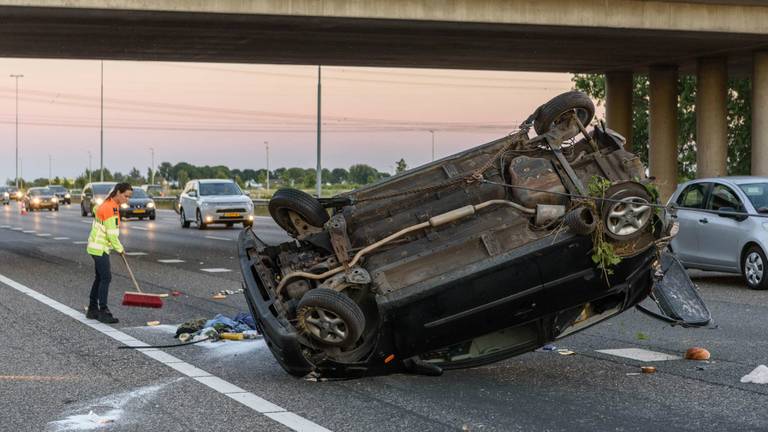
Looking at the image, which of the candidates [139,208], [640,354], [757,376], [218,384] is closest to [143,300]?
[218,384]

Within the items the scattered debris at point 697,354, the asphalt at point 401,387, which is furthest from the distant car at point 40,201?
the scattered debris at point 697,354

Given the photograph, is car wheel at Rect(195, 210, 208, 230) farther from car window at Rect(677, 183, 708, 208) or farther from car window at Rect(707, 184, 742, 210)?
car window at Rect(707, 184, 742, 210)

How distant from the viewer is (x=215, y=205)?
40.1 m

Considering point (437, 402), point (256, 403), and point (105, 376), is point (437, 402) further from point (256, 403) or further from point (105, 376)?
point (105, 376)

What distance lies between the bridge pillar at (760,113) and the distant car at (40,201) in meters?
43.5

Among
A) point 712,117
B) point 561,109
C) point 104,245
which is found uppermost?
point 712,117

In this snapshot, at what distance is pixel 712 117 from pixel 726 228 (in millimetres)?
25121

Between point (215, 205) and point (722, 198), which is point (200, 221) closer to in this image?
point (215, 205)

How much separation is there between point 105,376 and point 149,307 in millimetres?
5334

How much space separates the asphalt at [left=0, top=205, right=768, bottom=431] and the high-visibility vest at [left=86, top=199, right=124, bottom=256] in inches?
33.0

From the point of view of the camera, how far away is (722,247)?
17891 millimetres

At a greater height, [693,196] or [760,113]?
[760,113]

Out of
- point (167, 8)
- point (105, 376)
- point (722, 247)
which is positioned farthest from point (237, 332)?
point (167, 8)

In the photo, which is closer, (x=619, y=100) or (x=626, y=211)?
(x=626, y=211)
